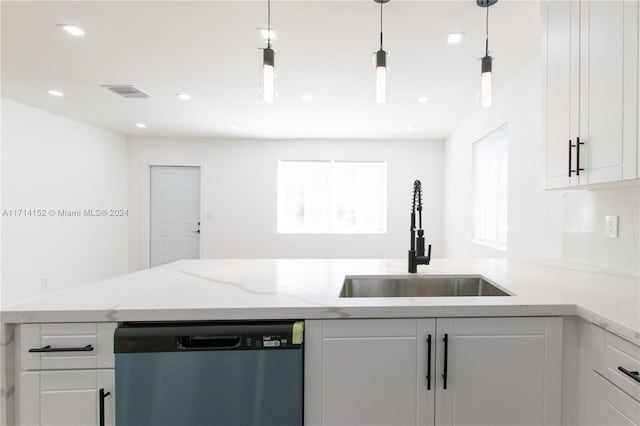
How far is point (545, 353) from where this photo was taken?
1068 millimetres

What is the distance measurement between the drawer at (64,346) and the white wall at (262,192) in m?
4.55

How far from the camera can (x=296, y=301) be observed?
1.10 m

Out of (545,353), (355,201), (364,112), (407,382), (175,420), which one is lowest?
(175,420)

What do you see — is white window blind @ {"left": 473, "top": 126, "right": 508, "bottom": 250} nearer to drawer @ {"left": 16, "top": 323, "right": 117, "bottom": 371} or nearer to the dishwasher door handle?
the dishwasher door handle

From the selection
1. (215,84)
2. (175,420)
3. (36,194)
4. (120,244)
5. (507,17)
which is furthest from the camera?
(120,244)

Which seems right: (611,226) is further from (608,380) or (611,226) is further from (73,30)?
(73,30)

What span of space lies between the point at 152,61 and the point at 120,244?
3.85 metres

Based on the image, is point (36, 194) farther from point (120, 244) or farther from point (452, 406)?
point (452, 406)

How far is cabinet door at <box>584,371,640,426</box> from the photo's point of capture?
88 cm

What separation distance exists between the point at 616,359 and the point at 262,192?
5.12 m

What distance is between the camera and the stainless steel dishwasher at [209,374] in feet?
3.35

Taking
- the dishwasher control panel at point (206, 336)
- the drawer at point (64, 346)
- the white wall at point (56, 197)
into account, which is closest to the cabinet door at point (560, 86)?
the dishwasher control panel at point (206, 336)

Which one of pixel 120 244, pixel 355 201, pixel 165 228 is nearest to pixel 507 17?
pixel 355 201

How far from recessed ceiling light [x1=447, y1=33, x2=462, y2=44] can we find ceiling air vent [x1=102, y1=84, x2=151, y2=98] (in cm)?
309
